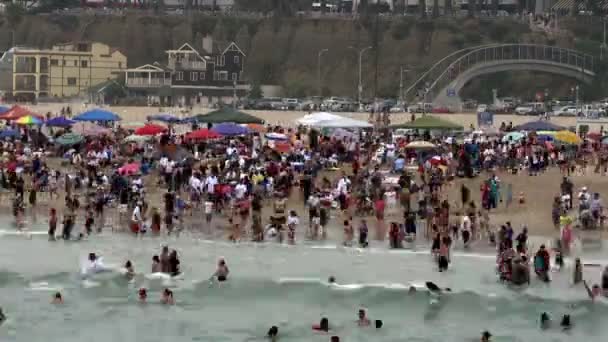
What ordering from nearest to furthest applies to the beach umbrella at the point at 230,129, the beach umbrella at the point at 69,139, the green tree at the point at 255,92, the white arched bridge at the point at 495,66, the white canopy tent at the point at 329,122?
the beach umbrella at the point at 230,129
the beach umbrella at the point at 69,139
the white canopy tent at the point at 329,122
the white arched bridge at the point at 495,66
the green tree at the point at 255,92

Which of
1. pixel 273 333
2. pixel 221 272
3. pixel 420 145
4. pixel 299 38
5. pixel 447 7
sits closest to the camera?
pixel 273 333

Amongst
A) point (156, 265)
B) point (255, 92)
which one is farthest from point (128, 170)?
point (255, 92)

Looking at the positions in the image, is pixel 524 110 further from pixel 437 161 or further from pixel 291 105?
pixel 437 161

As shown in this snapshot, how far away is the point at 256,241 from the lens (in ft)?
110

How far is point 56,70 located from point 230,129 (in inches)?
2635

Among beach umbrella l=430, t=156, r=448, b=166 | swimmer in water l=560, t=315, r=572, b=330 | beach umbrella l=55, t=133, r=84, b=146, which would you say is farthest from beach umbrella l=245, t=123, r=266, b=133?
swimmer in water l=560, t=315, r=572, b=330

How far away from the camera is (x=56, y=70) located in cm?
11075

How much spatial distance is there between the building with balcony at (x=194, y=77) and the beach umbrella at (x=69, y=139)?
192 feet

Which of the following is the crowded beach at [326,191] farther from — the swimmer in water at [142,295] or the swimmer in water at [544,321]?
the swimmer in water at [544,321]

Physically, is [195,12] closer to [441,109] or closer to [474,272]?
[441,109]

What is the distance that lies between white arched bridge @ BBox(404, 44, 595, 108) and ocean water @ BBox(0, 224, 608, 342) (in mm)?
67608

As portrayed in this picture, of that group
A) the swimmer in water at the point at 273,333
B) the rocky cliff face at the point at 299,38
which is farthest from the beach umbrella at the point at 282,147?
the rocky cliff face at the point at 299,38

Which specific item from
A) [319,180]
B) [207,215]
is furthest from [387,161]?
[207,215]

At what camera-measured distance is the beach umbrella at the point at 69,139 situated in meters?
46.5
